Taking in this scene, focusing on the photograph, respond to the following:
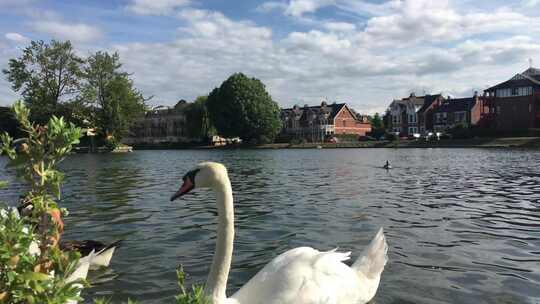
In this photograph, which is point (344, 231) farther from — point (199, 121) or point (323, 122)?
point (323, 122)

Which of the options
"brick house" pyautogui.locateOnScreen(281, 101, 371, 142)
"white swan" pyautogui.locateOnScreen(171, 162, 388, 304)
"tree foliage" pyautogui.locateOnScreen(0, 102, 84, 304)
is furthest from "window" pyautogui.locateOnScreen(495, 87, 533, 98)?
"tree foliage" pyautogui.locateOnScreen(0, 102, 84, 304)

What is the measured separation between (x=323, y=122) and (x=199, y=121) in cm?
3249

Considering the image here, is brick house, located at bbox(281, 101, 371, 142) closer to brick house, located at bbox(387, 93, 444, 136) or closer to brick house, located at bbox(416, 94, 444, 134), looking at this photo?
brick house, located at bbox(387, 93, 444, 136)

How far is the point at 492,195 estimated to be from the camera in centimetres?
1727

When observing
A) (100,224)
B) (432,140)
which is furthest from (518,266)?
(432,140)

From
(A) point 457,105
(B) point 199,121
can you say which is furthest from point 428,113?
(B) point 199,121

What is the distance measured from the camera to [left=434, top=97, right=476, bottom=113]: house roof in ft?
351

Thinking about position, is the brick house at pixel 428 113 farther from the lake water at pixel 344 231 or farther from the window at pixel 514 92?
the lake water at pixel 344 231

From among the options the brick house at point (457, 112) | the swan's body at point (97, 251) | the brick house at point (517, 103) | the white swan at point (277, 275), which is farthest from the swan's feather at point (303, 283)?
the brick house at point (457, 112)

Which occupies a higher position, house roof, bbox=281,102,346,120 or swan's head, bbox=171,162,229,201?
house roof, bbox=281,102,346,120

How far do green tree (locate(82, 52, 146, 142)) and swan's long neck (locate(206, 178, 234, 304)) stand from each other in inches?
3218

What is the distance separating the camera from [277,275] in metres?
5.25

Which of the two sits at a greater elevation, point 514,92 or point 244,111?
point 514,92

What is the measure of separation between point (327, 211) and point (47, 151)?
12.0m
